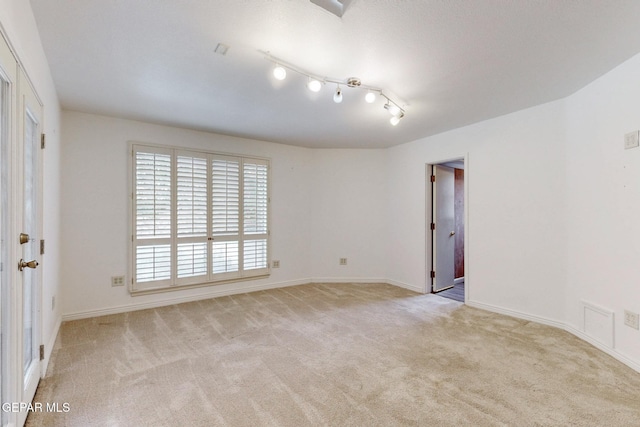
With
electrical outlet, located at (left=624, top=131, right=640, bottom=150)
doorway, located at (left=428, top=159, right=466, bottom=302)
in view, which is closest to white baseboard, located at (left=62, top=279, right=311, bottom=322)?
doorway, located at (left=428, top=159, right=466, bottom=302)

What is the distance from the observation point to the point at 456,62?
2.23m

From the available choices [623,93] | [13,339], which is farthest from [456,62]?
[13,339]

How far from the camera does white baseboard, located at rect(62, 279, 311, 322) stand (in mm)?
3369

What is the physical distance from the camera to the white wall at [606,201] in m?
2.29

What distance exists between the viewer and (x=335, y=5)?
168 cm

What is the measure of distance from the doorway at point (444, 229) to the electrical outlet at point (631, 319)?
1905mm

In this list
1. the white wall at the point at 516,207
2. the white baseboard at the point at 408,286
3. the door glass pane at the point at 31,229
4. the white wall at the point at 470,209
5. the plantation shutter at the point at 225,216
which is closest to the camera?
the door glass pane at the point at 31,229

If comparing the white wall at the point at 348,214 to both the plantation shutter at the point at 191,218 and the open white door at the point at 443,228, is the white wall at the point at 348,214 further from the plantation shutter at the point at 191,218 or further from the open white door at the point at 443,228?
the plantation shutter at the point at 191,218

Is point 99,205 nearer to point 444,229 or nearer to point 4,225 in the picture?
point 4,225

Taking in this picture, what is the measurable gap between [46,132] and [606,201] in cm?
484

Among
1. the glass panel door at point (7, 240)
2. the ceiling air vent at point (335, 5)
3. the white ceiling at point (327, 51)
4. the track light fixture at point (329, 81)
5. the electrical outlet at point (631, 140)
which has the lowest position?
the glass panel door at point (7, 240)

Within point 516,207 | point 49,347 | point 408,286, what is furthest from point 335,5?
point 408,286

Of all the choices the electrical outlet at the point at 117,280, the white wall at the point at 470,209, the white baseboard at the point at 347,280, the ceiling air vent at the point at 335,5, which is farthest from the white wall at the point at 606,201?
the electrical outlet at the point at 117,280

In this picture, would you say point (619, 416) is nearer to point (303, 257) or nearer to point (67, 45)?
point (303, 257)
